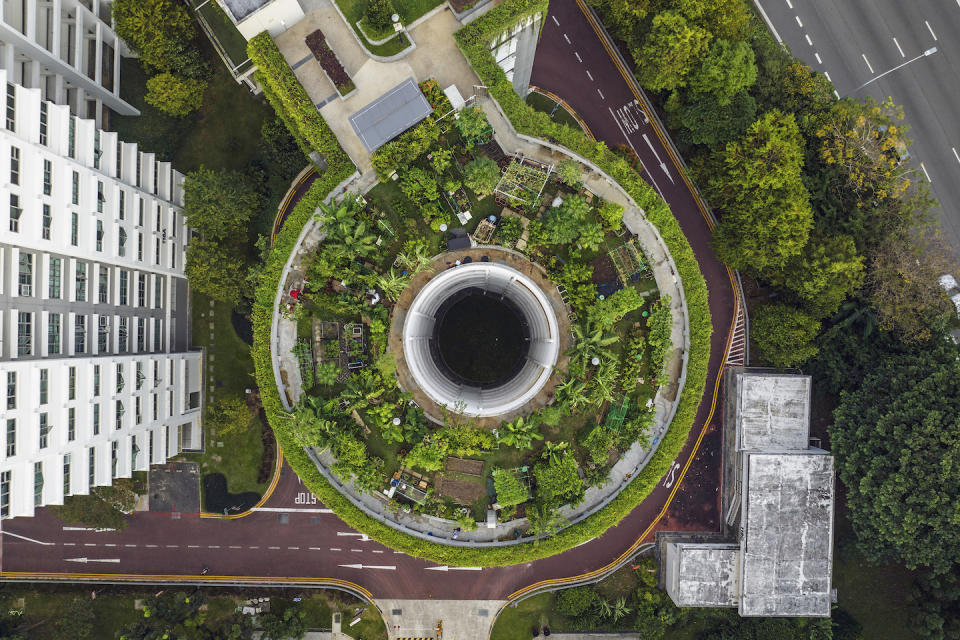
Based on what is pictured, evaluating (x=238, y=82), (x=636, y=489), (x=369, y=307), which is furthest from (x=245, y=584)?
(x=238, y=82)

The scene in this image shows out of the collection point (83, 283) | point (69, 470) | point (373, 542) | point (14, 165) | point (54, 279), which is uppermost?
point (14, 165)

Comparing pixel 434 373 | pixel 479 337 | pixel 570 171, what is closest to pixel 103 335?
pixel 434 373

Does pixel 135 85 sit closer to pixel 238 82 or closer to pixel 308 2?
pixel 238 82

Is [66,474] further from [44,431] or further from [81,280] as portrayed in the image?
[81,280]

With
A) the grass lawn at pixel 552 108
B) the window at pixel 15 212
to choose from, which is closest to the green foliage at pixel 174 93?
the window at pixel 15 212

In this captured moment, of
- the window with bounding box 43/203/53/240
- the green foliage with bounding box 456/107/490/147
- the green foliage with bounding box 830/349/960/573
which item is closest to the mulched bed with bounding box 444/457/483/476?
the green foliage with bounding box 456/107/490/147

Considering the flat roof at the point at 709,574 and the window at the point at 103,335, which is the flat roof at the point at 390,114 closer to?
the window at the point at 103,335

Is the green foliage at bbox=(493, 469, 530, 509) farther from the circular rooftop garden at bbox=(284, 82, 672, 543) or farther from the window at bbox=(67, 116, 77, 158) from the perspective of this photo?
the window at bbox=(67, 116, 77, 158)
